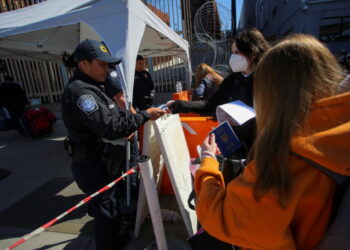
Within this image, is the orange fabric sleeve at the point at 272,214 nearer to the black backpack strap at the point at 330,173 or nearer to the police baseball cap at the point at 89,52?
the black backpack strap at the point at 330,173

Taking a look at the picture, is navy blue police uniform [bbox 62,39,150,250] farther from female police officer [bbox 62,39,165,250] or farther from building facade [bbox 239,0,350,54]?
building facade [bbox 239,0,350,54]

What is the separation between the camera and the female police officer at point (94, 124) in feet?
5.48

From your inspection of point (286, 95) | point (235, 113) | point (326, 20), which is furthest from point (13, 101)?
point (326, 20)

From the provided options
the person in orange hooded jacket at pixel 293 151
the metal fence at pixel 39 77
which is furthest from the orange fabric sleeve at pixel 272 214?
the metal fence at pixel 39 77

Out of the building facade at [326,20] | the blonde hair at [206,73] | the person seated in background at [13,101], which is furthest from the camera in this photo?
the building facade at [326,20]

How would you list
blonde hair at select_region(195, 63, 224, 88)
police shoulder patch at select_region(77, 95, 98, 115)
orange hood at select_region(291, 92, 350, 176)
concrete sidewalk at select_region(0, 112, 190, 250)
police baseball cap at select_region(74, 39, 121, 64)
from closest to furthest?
1. orange hood at select_region(291, 92, 350, 176)
2. police shoulder patch at select_region(77, 95, 98, 115)
3. police baseball cap at select_region(74, 39, 121, 64)
4. concrete sidewalk at select_region(0, 112, 190, 250)
5. blonde hair at select_region(195, 63, 224, 88)

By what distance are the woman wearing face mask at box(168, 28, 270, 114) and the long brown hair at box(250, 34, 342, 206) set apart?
1342mm

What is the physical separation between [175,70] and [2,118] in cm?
668

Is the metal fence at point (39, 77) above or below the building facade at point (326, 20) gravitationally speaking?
below

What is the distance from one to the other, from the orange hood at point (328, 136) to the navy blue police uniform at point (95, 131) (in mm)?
1356

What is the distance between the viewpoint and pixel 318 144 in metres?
0.64

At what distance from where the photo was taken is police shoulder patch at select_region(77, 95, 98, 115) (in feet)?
5.33

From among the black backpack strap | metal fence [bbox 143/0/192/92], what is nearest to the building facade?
metal fence [bbox 143/0/192/92]

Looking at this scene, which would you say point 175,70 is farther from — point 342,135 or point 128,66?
point 342,135
